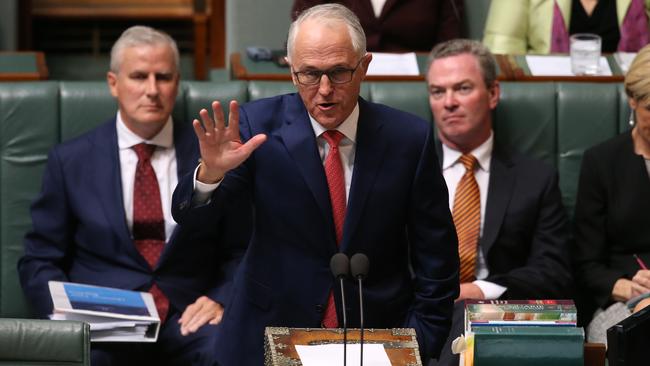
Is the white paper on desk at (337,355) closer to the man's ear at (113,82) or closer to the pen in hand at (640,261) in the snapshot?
the pen in hand at (640,261)

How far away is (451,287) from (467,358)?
1.56 ft

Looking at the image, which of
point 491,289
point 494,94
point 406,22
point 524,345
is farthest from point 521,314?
point 406,22

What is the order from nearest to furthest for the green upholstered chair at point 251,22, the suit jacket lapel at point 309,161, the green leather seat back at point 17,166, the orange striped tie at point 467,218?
1. the suit jacket lapel at point 309,161
2. the orange striped tie at point 467,218
3. the green leather seat back at point 17,166
4. the green upholstered chair at point 251,22

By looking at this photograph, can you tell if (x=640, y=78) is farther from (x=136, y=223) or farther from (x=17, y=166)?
(x=17, y=166)

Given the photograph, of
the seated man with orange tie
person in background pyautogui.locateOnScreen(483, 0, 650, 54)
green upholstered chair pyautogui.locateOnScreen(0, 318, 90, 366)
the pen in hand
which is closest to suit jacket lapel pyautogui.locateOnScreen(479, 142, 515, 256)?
the seated man with orange tie

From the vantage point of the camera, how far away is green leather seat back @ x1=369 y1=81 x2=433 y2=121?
12.9 ft

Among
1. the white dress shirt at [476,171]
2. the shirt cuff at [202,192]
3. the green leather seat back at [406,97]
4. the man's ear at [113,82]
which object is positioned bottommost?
the white dress shirt at [476,171]

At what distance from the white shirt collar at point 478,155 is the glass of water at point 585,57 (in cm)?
66

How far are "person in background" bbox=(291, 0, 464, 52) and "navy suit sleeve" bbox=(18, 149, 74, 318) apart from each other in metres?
1.45

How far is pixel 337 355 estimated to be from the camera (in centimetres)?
228

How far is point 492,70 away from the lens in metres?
3.82

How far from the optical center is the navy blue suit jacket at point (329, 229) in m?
2.73

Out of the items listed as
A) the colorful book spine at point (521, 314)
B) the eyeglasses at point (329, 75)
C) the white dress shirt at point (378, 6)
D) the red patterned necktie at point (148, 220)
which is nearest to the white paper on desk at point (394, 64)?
the white dress shirt at point (378, 6)

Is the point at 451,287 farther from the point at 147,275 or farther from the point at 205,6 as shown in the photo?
the point at 205,6
